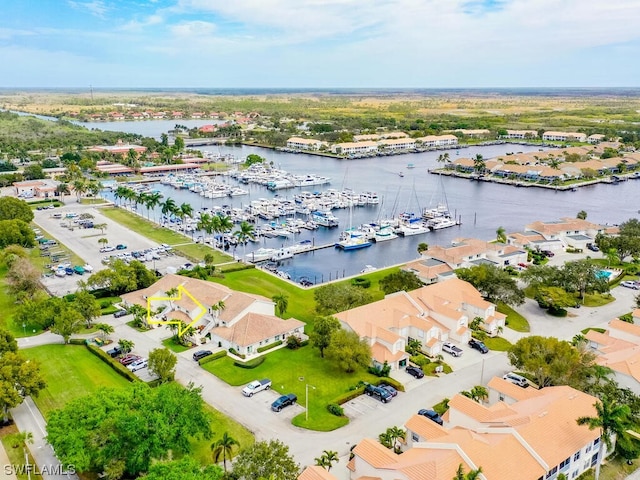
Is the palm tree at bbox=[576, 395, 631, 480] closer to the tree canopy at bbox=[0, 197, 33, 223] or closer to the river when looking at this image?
the river

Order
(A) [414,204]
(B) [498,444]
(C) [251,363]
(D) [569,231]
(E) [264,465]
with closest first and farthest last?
(E) [264,465]
(B) [498,444]
(C) [251,363]
(D) [569,231]
(A) [414,204]

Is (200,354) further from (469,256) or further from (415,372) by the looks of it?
(469,256)

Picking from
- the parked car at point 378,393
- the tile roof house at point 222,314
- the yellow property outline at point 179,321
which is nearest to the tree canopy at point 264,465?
the parked car at point 378,393

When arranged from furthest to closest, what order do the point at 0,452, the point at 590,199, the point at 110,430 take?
1. the point at 590,199
2. the point at 0,452
3. the point at 110,430

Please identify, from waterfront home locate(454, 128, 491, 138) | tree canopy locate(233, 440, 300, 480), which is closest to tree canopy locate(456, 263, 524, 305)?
tree canopy locate(233, 440, 300, 480)

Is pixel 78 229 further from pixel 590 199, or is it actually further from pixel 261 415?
pixel 590 199

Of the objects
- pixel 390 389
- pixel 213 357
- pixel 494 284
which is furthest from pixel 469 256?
pixel 213 357

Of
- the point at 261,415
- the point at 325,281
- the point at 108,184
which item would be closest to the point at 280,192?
the point at 108,184

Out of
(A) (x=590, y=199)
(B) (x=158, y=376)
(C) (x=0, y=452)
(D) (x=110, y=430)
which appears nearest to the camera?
(D) (x=110, y=430)
